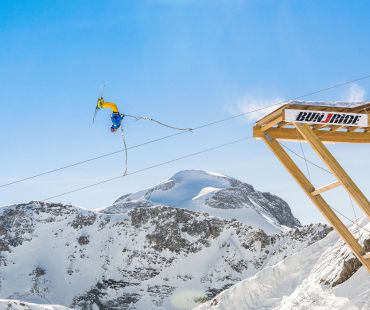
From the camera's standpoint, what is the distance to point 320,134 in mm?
9672

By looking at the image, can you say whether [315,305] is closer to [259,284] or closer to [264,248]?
[259,284]

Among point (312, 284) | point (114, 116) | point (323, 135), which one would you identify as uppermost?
point (114, 116)

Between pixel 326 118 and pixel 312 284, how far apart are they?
27.4 meters

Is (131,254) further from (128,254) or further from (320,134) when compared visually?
(320,134)

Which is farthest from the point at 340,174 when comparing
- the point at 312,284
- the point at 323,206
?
the point at 312,284

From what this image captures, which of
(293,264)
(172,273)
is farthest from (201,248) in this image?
(293,264)

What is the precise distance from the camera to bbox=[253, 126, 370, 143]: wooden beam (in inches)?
369

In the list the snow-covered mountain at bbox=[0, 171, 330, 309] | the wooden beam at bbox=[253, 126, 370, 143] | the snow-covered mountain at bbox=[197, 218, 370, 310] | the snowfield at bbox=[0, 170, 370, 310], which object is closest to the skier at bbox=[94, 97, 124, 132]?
the wooden beam at bbox=[253, 126, 370, 143]

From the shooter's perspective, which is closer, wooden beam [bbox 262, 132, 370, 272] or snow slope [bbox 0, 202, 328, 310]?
wooden beam [bbox 262, 132, 370, 272]

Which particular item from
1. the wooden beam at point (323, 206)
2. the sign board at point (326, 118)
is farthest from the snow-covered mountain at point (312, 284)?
the sign board at point (326, 118)

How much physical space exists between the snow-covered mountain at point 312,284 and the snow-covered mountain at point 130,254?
92.2 m

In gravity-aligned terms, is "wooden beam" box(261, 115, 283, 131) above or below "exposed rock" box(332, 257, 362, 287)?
above

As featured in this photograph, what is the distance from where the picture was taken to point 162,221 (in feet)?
537

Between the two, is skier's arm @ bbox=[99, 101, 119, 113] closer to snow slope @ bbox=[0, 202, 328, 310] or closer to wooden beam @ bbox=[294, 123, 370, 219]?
wooden beam @ bbox=[294, 123, 370, 219]
